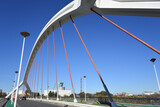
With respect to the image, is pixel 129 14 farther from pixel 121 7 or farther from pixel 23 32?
pixel 23 32

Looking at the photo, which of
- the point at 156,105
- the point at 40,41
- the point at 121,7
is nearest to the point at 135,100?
the point at 156,105

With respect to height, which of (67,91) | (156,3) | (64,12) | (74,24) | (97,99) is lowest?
(67,91)

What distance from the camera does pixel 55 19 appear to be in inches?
770

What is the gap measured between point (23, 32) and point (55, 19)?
8418 mm

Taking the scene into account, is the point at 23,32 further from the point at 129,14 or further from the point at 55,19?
the point at 129,14

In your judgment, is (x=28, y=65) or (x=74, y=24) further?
(x=28, y=65)

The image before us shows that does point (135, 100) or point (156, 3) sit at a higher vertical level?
point (156, 3)

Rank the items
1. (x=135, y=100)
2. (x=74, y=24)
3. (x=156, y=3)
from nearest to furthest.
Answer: (x=156, y=3) < (x=74, y=24) < (x=135, y=100)

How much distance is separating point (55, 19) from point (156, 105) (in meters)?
18.1

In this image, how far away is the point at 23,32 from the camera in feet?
39.4

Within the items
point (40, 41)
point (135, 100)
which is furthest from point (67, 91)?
point (135, 100)

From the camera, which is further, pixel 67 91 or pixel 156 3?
pixel 67 91

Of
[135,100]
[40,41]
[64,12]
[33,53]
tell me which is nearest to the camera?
[64,12]

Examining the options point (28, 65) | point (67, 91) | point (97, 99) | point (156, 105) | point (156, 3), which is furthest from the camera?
point (67, 91)
